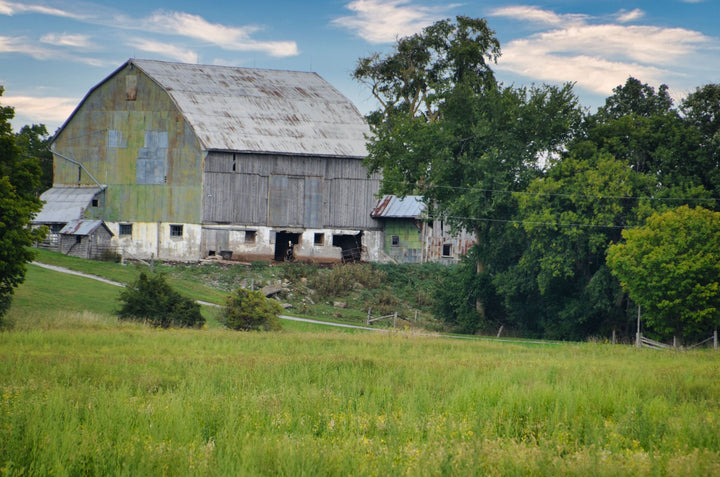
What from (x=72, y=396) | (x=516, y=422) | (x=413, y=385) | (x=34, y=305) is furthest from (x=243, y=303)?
(x=516, y=422)

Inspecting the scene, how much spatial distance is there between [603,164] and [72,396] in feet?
102

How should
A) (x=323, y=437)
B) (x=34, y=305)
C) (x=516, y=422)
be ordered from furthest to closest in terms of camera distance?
(x=34, y=305)
(x=516, y=422)
(x=323, y=437)

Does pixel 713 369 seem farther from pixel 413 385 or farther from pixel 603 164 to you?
pixel 603 164

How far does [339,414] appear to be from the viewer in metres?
10.6

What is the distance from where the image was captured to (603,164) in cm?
3694

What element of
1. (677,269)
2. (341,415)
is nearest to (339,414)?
(341,415)

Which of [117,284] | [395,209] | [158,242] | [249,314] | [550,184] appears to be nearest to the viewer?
[249,314]

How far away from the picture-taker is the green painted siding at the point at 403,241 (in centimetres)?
5838

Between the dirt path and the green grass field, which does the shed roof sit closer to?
the dirt path

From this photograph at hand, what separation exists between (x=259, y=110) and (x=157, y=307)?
30686 millimetres

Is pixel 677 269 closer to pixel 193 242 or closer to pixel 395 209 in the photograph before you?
pixel 395 209

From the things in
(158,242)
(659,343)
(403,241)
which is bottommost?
(659,343)

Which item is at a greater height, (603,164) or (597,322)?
(603,164)

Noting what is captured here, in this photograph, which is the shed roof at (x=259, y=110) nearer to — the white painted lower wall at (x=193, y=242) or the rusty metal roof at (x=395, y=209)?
the rusty metal roof at (x=395, y=209)
